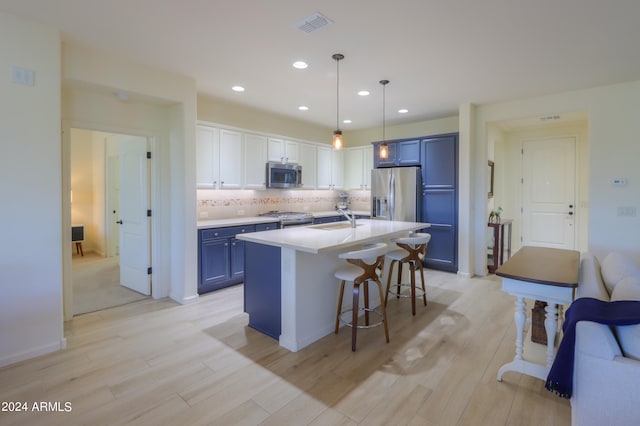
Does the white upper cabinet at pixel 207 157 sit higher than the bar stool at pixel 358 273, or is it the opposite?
the white upper cabinet at pixel 207 157

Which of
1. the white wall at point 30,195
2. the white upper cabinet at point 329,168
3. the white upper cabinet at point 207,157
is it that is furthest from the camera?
the white upper cabinet at point 329,168

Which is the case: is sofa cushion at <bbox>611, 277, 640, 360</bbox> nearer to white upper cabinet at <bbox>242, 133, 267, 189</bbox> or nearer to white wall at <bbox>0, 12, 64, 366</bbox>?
white wall at <bbox>0, 12, 64, 366</bbox>

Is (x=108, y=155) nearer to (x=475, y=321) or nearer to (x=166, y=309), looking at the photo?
(x=166, y=309)

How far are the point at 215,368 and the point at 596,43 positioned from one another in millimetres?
4351

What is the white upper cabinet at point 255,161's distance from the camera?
5035 millimetres

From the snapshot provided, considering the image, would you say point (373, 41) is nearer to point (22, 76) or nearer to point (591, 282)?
point (591, 282)

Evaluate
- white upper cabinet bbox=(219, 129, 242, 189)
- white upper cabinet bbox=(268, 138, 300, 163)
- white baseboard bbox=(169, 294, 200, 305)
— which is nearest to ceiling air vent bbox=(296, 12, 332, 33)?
white upper cabinet bbox=(219, 129, 242, 189)

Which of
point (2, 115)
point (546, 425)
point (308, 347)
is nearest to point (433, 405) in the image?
point (546, 425)

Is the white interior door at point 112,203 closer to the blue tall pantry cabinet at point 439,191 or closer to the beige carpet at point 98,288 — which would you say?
the beige carpet at point 98,288

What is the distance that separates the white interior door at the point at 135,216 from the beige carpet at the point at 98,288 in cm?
18

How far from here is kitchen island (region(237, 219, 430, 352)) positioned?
2713 mm

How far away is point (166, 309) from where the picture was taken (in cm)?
371

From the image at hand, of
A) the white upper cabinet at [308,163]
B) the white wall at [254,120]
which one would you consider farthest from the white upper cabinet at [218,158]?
the white upper cabinet at [308,163]

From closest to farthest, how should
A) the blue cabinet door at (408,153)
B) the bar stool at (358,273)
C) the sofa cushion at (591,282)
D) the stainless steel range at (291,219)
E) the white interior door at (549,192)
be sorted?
the sofa cushion at (591,282) < the bar stool at (358,273) < the stainless steel range at (291,219) < the blue cabinet door at (408,153) < the white interior door at (549,192)
